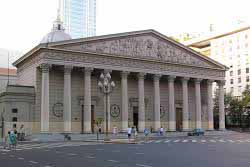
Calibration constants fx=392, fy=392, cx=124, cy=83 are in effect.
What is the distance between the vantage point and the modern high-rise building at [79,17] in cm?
14050

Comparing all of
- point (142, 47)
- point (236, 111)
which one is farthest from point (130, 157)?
point (236, 111)

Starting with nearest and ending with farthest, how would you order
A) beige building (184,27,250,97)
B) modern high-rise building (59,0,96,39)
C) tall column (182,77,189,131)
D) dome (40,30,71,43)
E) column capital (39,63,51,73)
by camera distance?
1. column capital (39,63,51,73)
2. tall column (182,77,189,131)
3. dome (40,30,71,43)
4. beige building (184,27,250,97)
5. modern high-rise building (59,0,96,39)

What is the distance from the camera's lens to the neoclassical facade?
2136 inches

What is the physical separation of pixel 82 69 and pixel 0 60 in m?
47.5

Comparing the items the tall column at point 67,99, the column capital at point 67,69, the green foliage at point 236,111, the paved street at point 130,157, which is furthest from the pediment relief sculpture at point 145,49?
the paved street at point 130,157

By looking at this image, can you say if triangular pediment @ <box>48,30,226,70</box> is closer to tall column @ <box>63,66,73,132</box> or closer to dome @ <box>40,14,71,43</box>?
tall column @ <box>63,66,73,132</box>

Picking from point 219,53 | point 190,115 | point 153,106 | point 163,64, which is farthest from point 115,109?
point 219,53

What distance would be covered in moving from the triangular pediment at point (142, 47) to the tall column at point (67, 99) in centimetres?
338

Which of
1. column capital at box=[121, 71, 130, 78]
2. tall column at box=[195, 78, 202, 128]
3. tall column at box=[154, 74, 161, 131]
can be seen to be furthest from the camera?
tall column at box=[195, 78, 202, 128]

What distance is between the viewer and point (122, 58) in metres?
59.2

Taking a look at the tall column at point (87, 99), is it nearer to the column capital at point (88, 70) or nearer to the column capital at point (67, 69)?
the column capital at point (88, 70)

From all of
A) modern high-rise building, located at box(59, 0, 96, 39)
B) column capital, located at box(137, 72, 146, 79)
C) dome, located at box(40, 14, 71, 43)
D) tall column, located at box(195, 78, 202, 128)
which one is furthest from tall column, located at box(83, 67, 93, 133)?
modern high-rise building, located at box(59, 0, 96, 39)

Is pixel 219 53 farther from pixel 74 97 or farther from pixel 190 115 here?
pixel 74 97

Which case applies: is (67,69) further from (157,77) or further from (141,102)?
(157,77)
